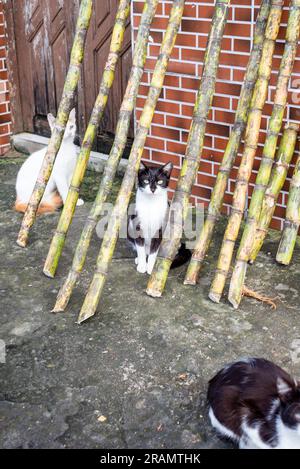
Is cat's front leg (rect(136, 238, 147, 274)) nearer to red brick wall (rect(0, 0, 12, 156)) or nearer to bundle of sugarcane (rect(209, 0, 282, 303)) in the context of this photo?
bundle of sugarcane (rect(209, 0, 282, 303))

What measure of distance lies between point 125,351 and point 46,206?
6.17 ft

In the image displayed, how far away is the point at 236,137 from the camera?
342 cm

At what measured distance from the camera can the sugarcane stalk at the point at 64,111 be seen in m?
3.62

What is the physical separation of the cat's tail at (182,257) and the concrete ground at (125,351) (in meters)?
0.07

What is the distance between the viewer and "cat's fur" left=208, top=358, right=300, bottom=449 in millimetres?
2066

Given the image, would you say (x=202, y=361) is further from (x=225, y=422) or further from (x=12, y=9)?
(x=12, y=9)

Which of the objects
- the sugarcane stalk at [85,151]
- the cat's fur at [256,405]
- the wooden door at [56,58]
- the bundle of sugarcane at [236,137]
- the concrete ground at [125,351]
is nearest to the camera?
the cat's fur at [256,405]

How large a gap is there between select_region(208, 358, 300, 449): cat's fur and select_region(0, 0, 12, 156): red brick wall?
4110 mm

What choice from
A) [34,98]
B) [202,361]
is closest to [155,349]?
[202,361]

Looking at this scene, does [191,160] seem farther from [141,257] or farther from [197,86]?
[197,86]

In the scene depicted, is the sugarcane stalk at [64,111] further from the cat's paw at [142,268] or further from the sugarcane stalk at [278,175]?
the sugarcane stalk at [278,175]

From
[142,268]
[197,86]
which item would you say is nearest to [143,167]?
[142,268]

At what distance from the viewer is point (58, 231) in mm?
3572

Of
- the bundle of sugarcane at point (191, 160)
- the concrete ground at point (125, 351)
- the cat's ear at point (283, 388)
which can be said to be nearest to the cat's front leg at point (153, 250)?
the concrete ground at point (125, 351)
